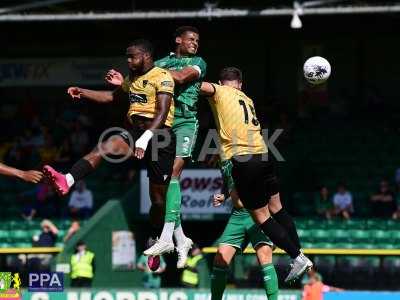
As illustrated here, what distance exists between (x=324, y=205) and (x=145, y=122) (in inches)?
383

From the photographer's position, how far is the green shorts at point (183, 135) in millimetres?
11672

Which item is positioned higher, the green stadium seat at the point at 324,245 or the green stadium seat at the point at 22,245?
the green stadium seat at the point at 22,245

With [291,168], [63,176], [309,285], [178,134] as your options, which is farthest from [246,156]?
[291,168]

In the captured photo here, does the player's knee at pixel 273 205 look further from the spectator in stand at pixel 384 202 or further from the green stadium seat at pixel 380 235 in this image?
the spectator in stand at pixel 384 202

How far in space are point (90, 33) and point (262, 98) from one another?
418 cm

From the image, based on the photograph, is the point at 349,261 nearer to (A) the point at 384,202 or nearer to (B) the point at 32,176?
(A) the point at 384,202

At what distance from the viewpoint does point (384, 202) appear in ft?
66.9

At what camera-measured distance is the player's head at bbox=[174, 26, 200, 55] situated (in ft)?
37.6

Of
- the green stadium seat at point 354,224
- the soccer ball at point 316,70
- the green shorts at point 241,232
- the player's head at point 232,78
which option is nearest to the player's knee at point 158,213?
the green shorts at point 241,232

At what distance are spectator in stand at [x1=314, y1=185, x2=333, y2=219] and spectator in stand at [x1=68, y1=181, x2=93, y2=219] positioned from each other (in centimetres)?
429

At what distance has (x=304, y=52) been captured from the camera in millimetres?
25469

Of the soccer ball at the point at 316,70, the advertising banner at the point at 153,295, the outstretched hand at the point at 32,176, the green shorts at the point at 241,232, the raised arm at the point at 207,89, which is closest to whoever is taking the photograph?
the outstretched hand at the point at 32,176

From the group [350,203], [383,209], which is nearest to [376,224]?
[383,209]

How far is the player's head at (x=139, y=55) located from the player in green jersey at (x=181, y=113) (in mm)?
299
